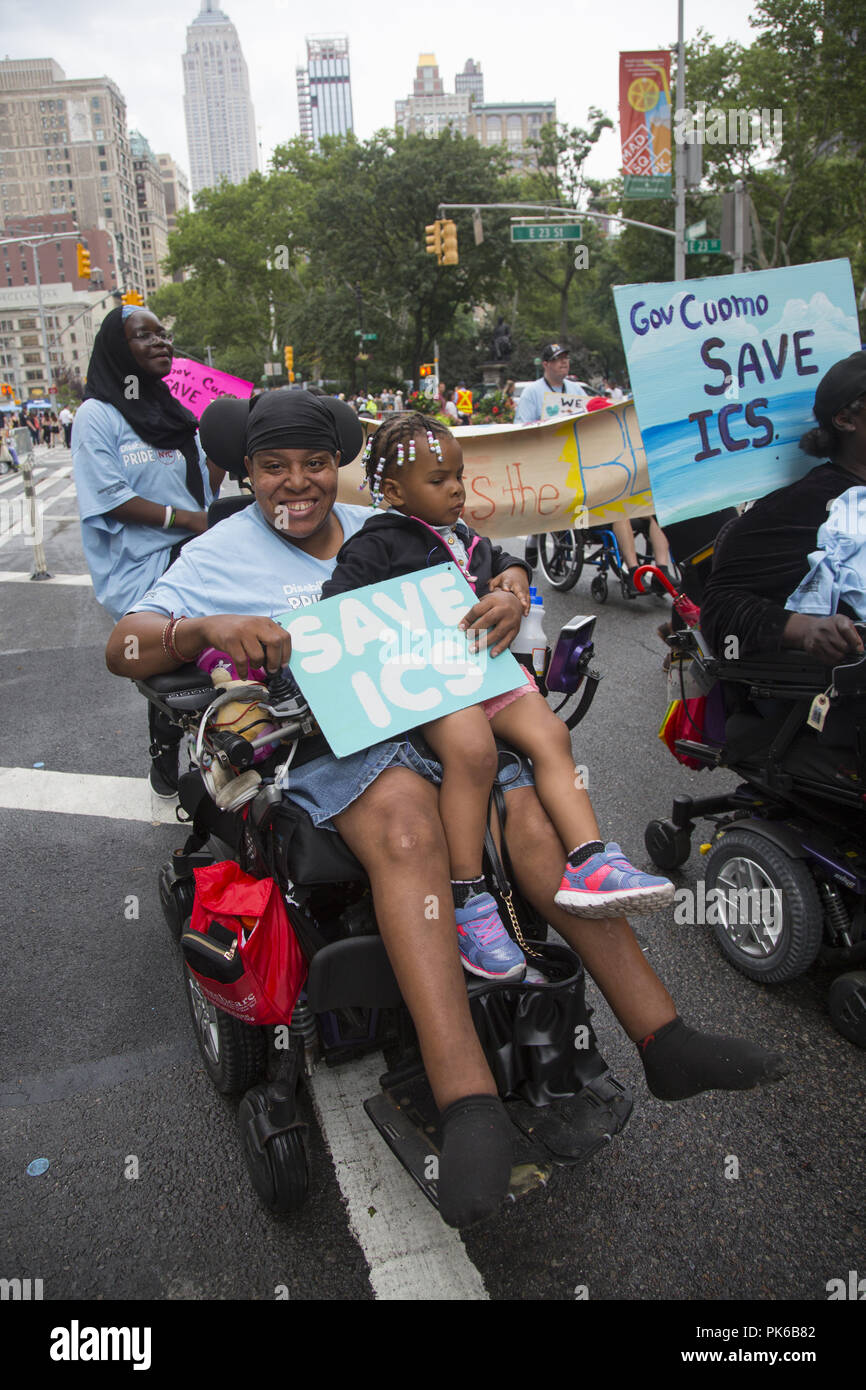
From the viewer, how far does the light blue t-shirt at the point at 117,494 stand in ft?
13.2

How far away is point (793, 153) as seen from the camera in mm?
27078

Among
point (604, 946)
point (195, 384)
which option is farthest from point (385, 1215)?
point (195, 384)

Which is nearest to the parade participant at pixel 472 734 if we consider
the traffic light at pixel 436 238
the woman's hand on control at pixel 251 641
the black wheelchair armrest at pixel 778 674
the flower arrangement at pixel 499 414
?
the woman's hand on control at pixel 251 641

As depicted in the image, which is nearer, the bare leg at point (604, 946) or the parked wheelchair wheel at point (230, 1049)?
the bare leg at point (604, 946)

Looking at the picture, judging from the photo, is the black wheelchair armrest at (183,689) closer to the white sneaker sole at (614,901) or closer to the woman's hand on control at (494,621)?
the woman's hand on control at (494,621)

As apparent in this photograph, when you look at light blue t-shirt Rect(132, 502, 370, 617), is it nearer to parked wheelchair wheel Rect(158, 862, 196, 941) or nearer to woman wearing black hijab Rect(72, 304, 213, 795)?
parked wheelchair wheel Rect(158, 862, 196, 941)

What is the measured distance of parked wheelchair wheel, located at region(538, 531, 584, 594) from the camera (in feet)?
29.0

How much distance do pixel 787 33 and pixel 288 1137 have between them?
26.8 metres

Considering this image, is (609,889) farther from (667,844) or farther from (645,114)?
(645,114)

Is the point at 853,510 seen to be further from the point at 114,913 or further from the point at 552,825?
the point at 114,913

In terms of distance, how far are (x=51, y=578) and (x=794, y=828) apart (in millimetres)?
9450

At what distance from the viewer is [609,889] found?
214cm

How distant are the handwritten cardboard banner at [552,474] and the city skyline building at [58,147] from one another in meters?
155

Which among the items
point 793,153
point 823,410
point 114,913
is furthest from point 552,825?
point 793,153
